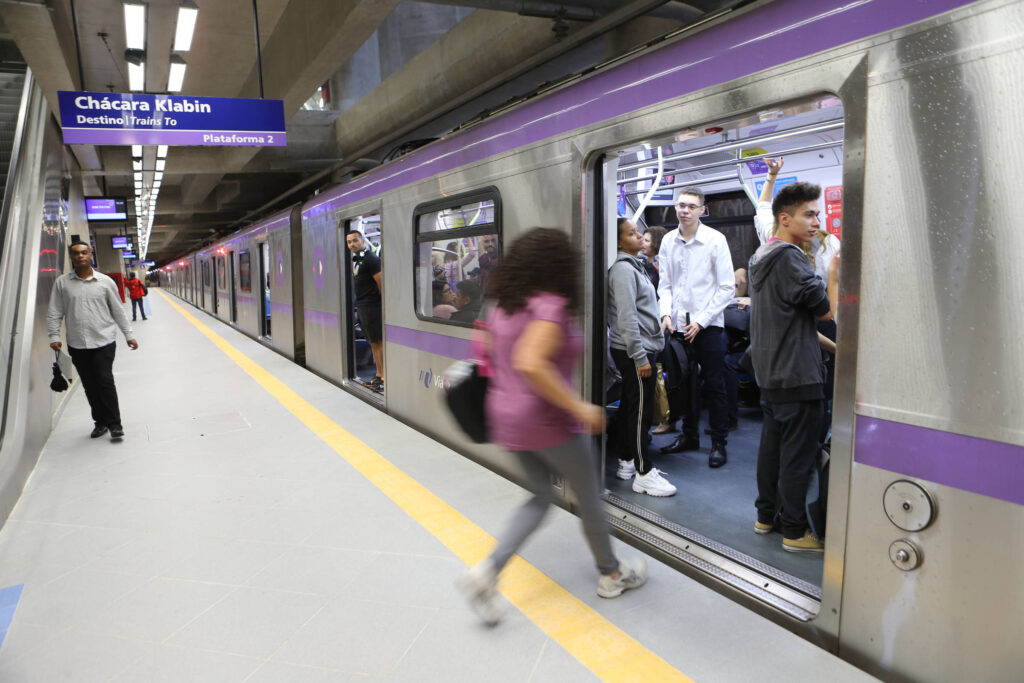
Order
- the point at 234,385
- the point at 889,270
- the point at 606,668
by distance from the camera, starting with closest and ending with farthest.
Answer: the point at 889,270
the point at 606,668
the point at 234,385

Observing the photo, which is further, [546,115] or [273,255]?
[273,255]

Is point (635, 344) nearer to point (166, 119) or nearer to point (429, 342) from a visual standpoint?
point (429, 342)

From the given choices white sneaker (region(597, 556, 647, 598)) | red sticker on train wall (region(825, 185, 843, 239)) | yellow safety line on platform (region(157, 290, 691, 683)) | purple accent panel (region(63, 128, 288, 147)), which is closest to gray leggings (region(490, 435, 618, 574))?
white sneaker (region(597, 556, 647, 598))

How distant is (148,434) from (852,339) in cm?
533

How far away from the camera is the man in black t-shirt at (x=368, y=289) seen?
6609 millimetres

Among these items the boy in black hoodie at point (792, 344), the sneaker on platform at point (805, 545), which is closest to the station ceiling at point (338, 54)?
the boy in black hoodie at point (792, 344)

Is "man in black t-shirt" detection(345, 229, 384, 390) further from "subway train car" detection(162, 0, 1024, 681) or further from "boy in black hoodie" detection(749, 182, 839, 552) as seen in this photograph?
"boy in black hoodie" detection(749, 182, 839, 552)

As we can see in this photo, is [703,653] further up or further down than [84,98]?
further down

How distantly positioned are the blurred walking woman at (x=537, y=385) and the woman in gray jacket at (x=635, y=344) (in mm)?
1276

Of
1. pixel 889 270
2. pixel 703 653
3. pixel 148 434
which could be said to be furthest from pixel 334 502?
pixel 889 270

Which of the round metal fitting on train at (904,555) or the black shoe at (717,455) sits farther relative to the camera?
the black shoe at (717,455)

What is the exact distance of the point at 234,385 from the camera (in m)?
7.56

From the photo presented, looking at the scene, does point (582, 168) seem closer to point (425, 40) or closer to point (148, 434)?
point (148, 434)

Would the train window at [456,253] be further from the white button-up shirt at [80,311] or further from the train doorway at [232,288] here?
the train doorway at [232,288]
